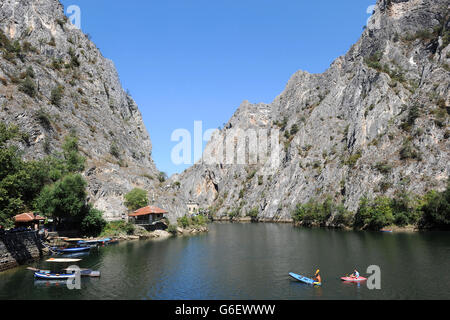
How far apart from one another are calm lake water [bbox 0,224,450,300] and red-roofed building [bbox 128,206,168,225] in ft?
85.3

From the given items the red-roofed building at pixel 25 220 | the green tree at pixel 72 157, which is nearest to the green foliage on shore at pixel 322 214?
the green tree at pixel 72 157

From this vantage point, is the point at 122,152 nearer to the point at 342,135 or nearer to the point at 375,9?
the point at 342,135

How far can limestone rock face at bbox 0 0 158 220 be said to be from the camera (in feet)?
284

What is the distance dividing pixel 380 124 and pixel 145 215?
10269 centimetres

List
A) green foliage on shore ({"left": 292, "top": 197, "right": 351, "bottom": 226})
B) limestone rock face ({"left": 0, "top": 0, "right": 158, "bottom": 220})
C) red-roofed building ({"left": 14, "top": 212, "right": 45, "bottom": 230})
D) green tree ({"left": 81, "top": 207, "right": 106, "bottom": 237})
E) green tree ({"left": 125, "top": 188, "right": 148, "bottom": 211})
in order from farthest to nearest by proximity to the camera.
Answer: green foliage on shore ({"left": 292, "top": 197, "right": 351, "bottom": 226}), green tree ({"left": 125, "top": 188, "right": 148, "bottom": 211}), limestone rock face ({"left": 0, "top": 0, "right": 158, "bottom": 220}), green tree ({"left": 81, "top": 207, "right": 106, "bottom": 237}), red-roofed building ({"left": 14, "top": 212, "right": 45, "bottom": 230})

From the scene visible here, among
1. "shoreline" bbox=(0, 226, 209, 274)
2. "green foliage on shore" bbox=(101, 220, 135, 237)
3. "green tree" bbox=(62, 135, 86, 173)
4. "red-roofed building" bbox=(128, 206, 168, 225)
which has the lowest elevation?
"shoreline" bbox=(0, 226, 209, 274)

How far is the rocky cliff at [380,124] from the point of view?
107750 mm

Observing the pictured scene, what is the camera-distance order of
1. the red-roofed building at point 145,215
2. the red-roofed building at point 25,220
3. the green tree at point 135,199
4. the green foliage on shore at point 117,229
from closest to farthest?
the red-roofed building at point 25,220
the green foliage on shore at point 117,229
the red-roofed building at point 145,215
the green tree at point 135,199

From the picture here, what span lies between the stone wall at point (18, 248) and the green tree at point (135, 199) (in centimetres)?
3702

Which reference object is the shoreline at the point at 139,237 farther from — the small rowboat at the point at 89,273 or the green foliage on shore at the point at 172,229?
the small rowboat at the point at 89,273

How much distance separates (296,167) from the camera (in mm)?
171625

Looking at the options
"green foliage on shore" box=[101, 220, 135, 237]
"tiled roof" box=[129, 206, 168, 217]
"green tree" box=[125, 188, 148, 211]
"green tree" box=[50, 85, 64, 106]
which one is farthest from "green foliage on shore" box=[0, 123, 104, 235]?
"green tree" box=[50, 85, 64, 106]

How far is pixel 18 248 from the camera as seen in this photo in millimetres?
47562

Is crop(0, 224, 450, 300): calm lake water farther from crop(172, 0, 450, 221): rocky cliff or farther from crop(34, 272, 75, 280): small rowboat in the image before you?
crop(172, 0, 450, 221): rocky cliff
